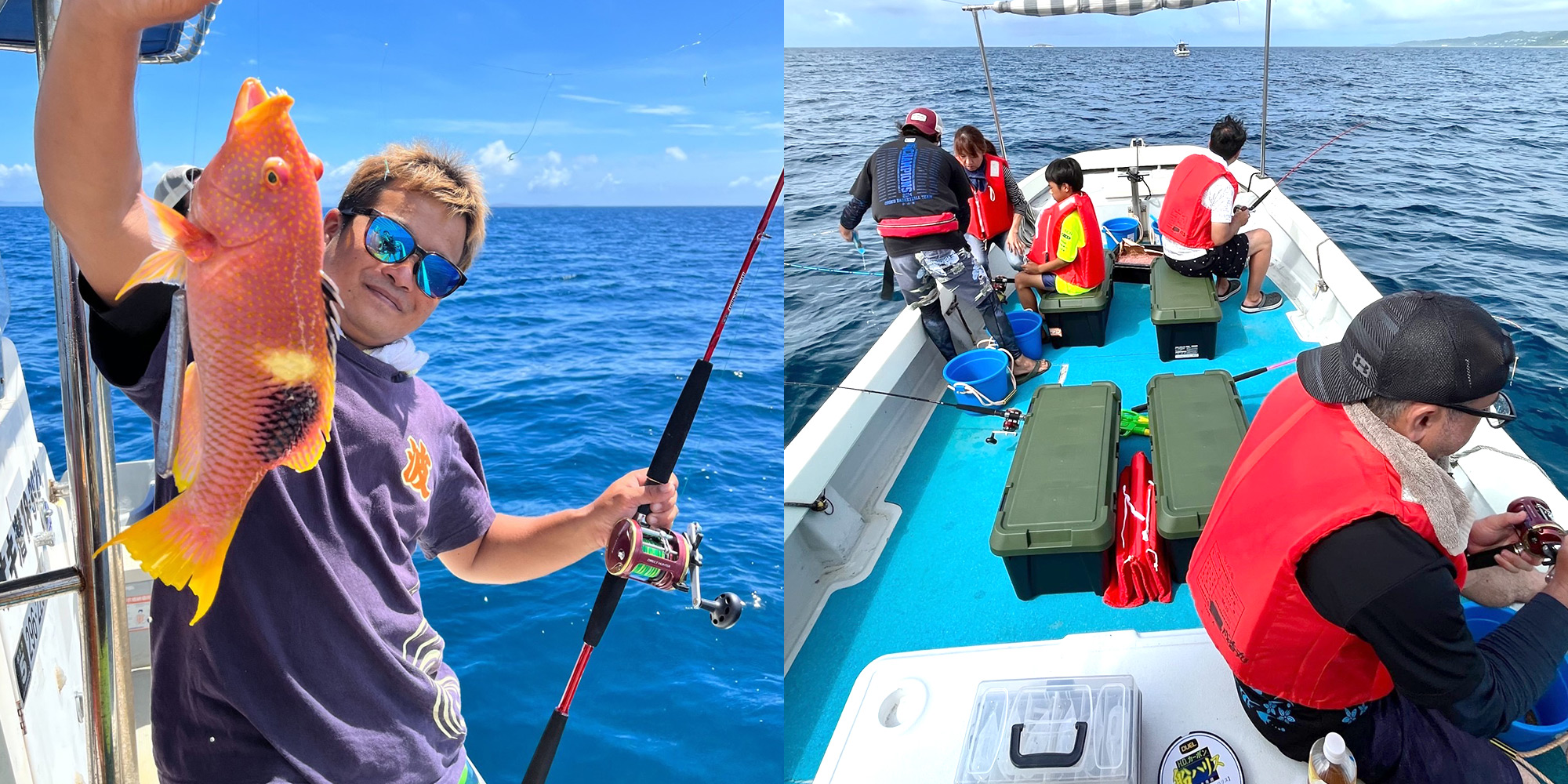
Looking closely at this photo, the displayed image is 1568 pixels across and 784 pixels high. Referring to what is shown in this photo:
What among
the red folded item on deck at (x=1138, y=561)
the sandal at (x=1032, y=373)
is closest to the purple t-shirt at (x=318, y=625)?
the red folded item on deck at (x=1138, y=561)

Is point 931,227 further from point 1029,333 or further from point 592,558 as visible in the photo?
point 592,558

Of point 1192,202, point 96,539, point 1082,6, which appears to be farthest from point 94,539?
point 1082,6

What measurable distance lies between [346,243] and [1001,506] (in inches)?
108

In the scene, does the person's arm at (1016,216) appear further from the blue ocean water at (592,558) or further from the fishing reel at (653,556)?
the fishing reel at (653,556)

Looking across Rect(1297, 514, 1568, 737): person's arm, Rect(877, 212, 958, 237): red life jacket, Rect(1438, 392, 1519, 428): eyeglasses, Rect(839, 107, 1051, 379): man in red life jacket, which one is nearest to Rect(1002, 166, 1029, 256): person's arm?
Rect(839, 107, 1051, 379): man in red life jacket

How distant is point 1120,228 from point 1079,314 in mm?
1922

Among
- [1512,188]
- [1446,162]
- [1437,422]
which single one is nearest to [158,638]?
[1437,422]

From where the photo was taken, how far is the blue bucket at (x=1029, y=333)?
18.4ft

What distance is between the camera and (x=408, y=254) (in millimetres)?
871

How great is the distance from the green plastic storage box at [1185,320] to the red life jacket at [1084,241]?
39 centimetres

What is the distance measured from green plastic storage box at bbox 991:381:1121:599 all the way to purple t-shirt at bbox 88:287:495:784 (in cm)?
232

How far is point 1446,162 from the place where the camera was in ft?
52.7

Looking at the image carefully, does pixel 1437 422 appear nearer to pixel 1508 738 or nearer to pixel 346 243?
pixel 1508 738

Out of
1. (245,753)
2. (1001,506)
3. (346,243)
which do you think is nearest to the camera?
(346,243)
